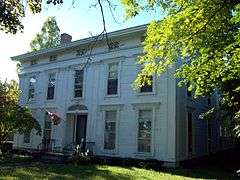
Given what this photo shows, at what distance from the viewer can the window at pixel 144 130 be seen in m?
22.4

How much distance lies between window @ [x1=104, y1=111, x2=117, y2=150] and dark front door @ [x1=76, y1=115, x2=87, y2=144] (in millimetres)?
2680

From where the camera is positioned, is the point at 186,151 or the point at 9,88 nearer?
the point at 186,151

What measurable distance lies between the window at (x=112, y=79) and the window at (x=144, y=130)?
2.66 metres

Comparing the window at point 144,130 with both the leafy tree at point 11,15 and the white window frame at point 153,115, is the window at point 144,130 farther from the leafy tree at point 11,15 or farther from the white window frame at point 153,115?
the leafy tree at point 11,15

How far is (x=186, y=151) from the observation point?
74.3ft

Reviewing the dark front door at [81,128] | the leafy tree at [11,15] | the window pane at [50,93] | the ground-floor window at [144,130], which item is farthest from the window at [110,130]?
the leafy tree at [11,15]

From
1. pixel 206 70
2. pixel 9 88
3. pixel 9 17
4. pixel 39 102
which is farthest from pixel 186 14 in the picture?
pixel 39 102

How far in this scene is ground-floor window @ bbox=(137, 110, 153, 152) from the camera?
73.5 ft

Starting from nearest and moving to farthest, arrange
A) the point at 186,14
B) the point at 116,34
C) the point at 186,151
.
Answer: the point at 186,14
the point at 186,151
the point at 116,34

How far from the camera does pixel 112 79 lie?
81.6 ft

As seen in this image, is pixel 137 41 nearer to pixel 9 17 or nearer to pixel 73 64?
pixel 73 64

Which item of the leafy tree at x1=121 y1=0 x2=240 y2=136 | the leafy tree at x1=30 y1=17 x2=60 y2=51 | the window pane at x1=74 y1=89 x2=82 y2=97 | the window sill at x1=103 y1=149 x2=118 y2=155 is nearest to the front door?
the window pane at x1=74 y1=89 x2=82 y2=97

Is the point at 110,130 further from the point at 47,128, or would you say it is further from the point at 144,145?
the point at 47,128

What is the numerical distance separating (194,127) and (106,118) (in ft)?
18.5
